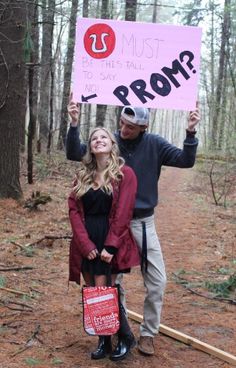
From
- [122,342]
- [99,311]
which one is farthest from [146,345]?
[99,311]

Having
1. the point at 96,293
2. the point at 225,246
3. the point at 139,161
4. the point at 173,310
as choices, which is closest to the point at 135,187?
the point at 139,161

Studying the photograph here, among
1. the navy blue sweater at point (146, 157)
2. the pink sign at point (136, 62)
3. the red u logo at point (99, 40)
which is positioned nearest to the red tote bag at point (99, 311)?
the navy blue sweater at point (146, 157)

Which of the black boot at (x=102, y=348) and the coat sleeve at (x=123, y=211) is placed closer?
the coat sleeve at (x=123, y=211)

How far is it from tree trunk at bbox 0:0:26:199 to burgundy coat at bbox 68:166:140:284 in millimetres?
5928

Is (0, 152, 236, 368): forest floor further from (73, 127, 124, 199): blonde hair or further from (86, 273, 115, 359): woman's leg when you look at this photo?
(73, 127, 124, 199): blonde hair

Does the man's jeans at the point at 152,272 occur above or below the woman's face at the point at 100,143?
below

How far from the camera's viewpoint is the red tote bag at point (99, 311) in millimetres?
3832

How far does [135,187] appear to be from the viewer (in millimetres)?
3902

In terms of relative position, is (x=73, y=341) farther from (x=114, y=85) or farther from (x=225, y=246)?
(x=225, y=246)

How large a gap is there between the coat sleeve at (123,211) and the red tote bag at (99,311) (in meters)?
0.39

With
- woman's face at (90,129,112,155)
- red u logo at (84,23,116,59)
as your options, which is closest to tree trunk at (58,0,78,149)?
red u logo at (84,23,116,59)

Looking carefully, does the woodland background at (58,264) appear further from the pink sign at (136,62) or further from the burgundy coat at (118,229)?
the pink sign at (136,62)

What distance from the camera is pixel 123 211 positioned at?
3803mm

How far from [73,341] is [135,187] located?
1546 millimetres
